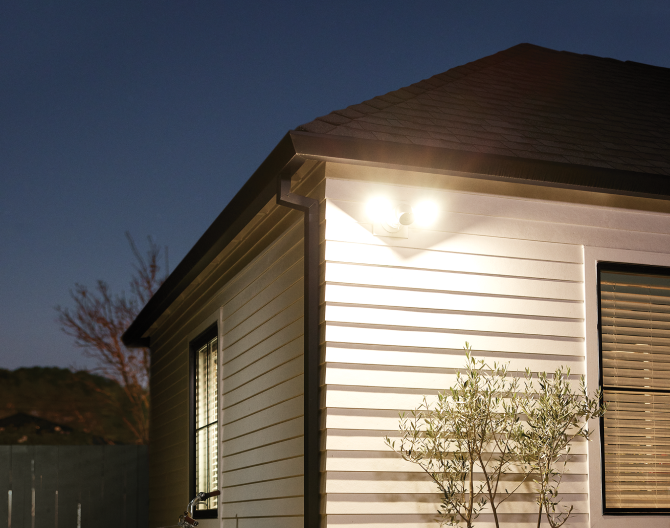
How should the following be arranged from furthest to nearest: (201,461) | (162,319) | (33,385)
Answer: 1. (33,385)
2. (162,319)
3. (201,461)

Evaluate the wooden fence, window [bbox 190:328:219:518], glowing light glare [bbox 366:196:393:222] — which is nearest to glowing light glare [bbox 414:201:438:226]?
glowing light glare [bbox 366:196:393:222]

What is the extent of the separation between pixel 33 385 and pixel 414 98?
58.1ft

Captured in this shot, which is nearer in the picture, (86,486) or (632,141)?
(632,141)

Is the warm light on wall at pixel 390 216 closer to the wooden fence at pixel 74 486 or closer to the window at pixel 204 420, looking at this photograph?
the window at pixel 204 420

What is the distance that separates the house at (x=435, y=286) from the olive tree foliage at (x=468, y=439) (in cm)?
9

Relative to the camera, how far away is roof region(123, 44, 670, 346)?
14.4 ft

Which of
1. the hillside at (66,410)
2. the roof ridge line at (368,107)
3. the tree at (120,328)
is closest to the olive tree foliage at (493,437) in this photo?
the roof ridge line at (368,107)

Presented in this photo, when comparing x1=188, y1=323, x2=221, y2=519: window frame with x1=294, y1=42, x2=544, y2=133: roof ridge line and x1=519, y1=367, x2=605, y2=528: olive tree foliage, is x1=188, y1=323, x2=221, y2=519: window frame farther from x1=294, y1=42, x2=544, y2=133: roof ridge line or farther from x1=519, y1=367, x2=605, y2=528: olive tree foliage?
x1=519, y1=367, x2=605, y2=528: olive tree foliage

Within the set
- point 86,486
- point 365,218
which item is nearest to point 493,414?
point 365,218

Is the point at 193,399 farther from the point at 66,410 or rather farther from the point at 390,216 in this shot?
the point at 66,410

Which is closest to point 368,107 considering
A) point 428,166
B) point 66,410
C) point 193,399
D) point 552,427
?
point 428,166

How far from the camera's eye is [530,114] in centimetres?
567

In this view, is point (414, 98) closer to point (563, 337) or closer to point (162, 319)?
point (563, 337)

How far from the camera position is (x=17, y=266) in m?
29.7
